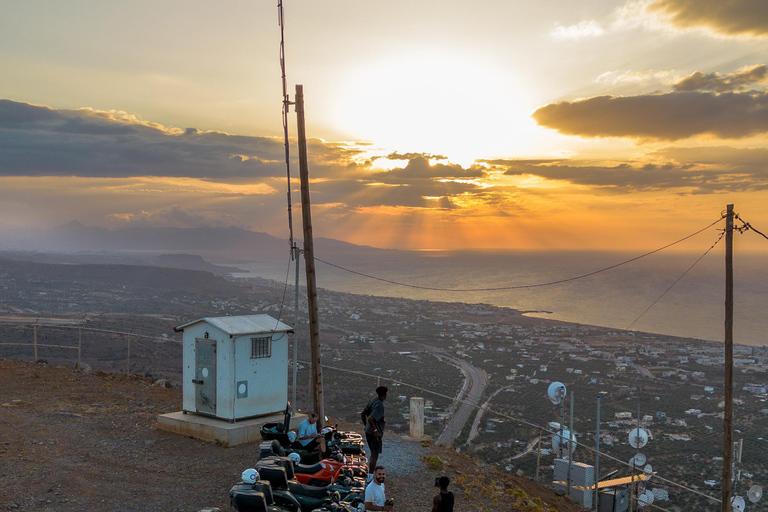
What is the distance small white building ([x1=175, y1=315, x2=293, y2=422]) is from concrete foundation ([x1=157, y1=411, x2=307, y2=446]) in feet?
0.57

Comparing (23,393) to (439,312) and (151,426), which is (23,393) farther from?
(439,312)

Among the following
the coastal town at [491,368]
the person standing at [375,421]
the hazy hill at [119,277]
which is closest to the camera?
the person standing at [375,421]

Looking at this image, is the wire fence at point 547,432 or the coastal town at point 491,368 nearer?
the wire fence at point 547,432

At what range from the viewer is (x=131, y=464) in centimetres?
1234

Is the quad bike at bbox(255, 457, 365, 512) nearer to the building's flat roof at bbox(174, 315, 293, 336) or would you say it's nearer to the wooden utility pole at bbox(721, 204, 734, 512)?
the building's flat roof at bbox(174, 315, 293, 336)

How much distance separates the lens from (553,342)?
7894cm

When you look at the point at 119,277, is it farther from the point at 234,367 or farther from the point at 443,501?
the point at 443,501

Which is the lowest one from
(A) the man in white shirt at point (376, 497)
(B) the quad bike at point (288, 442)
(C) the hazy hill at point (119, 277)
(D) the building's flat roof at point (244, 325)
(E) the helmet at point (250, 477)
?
(C) the hazy hill at point (119, 277)

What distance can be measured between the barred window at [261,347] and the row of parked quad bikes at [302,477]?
215cm

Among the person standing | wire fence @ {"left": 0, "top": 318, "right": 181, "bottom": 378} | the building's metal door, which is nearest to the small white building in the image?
the building's metal door

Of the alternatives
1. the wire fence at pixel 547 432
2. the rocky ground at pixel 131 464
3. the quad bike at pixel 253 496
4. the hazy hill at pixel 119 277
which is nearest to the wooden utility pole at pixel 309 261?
the rocky ground at pixel 131 464

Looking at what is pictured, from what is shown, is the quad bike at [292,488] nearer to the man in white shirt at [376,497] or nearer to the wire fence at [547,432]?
the man in white shirt at [376,497]

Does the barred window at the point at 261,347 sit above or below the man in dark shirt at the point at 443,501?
above

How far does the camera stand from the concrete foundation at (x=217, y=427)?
535 inches
